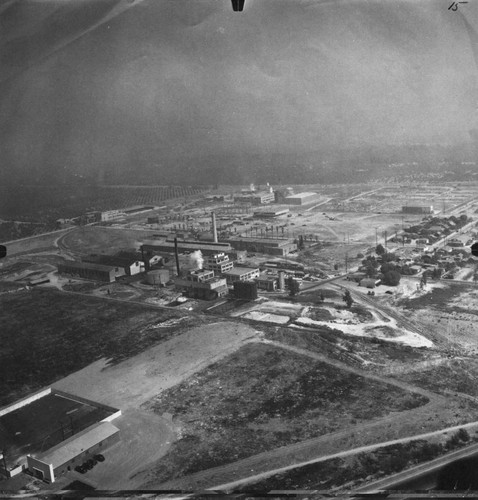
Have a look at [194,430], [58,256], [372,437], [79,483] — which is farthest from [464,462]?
[58,256]

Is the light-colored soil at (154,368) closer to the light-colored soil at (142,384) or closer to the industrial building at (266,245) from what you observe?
the light-colored soil at (142,384)

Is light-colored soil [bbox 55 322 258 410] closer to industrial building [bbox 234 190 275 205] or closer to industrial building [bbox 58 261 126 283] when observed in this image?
industrial building [bbox 58 261 126 283]

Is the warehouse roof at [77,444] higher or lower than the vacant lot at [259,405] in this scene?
higher

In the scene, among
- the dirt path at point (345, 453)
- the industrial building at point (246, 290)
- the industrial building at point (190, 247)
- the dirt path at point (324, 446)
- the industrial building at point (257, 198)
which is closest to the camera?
the dirt path at point (345, 453)

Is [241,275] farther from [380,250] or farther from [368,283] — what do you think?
[380,250]

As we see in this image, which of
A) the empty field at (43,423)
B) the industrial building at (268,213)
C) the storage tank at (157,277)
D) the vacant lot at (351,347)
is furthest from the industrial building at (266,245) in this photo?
the empty field at (43,423)

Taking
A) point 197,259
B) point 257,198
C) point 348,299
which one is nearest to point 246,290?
point 348,299
